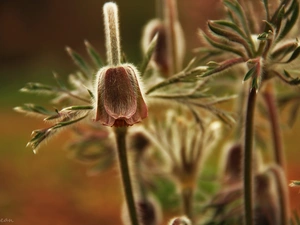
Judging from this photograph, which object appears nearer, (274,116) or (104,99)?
(104,99)

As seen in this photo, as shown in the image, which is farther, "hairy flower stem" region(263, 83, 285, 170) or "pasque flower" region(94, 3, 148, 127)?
"hairy flower stem" region(263, 83, 285, 170)

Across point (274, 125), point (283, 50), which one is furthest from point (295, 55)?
point (274, 125)

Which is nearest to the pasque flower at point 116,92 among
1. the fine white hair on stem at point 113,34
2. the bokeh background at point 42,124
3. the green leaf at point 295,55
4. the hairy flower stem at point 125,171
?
the fine white hair on stem at point 113,34

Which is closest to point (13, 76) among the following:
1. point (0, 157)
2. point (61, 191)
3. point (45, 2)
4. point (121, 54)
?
point (45, 2)

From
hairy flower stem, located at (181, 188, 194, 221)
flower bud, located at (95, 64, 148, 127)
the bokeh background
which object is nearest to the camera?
flower bud, located at (95, 64, 148, 127)

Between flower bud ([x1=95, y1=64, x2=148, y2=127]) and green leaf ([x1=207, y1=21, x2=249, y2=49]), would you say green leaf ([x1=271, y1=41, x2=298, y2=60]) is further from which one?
flower bud ([x1=95, y1=64, x2=148, y2=127])

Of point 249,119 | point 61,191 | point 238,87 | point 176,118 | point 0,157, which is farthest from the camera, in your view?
point 0,157

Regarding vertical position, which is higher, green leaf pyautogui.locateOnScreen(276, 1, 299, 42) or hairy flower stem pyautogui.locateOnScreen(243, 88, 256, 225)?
green leaf pyautogui.locateOnScreen(276, 1, 299, 42)

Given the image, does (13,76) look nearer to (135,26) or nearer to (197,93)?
(135,26)

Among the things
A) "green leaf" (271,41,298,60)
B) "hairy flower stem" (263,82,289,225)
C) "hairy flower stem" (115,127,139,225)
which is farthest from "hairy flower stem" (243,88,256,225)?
"hairy flower stem" (263,82,289,225)
